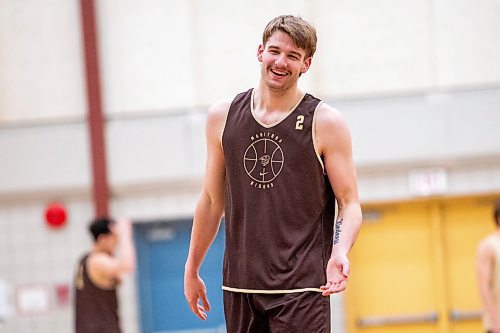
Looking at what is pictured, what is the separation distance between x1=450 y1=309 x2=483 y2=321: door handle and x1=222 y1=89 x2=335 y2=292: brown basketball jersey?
28.6 feet

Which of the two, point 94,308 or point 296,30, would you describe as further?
point 94,308

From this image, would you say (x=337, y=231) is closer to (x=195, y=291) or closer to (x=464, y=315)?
(x=195, y=291)

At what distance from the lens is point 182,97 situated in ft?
37.9

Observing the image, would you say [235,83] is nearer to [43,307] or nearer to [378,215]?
[378,215]

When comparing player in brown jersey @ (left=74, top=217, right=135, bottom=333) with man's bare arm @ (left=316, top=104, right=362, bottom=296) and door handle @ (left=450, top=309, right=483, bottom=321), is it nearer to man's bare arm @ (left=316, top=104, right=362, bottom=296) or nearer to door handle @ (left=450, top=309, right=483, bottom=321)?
man's bare arm @ (left=316, top=104, right=362, bottom=296)

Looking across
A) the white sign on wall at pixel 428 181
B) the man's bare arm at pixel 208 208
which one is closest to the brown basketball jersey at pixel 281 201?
the man's bare arm at pixel 208 208

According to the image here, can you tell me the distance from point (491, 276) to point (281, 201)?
178 inches

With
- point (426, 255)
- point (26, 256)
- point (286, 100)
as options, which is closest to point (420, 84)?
point (426, 255)

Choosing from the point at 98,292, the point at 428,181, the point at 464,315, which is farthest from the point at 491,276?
the point at 464,315

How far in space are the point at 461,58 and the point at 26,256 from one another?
5787 mm

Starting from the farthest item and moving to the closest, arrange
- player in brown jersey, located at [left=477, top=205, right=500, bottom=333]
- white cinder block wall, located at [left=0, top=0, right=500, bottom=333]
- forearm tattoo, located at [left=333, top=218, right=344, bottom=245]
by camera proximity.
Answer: white cinder block wall, located at [left=0, top=0, right=500, bottom=333]
player in brown jersey, located at [left=477, top=205, right=500, bottom=333]
forearm tattoo, located at [left=333, top=218, right=344, bottom=245]

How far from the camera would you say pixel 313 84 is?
1135 centimetres

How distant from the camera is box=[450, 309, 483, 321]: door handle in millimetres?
11852

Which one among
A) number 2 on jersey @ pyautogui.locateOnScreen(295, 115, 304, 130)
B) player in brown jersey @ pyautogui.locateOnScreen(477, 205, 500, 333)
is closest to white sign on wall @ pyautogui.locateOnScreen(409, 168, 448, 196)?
player in brown jersey @ pyautogui.locateOnScreen(477, 205, 500, 333)
